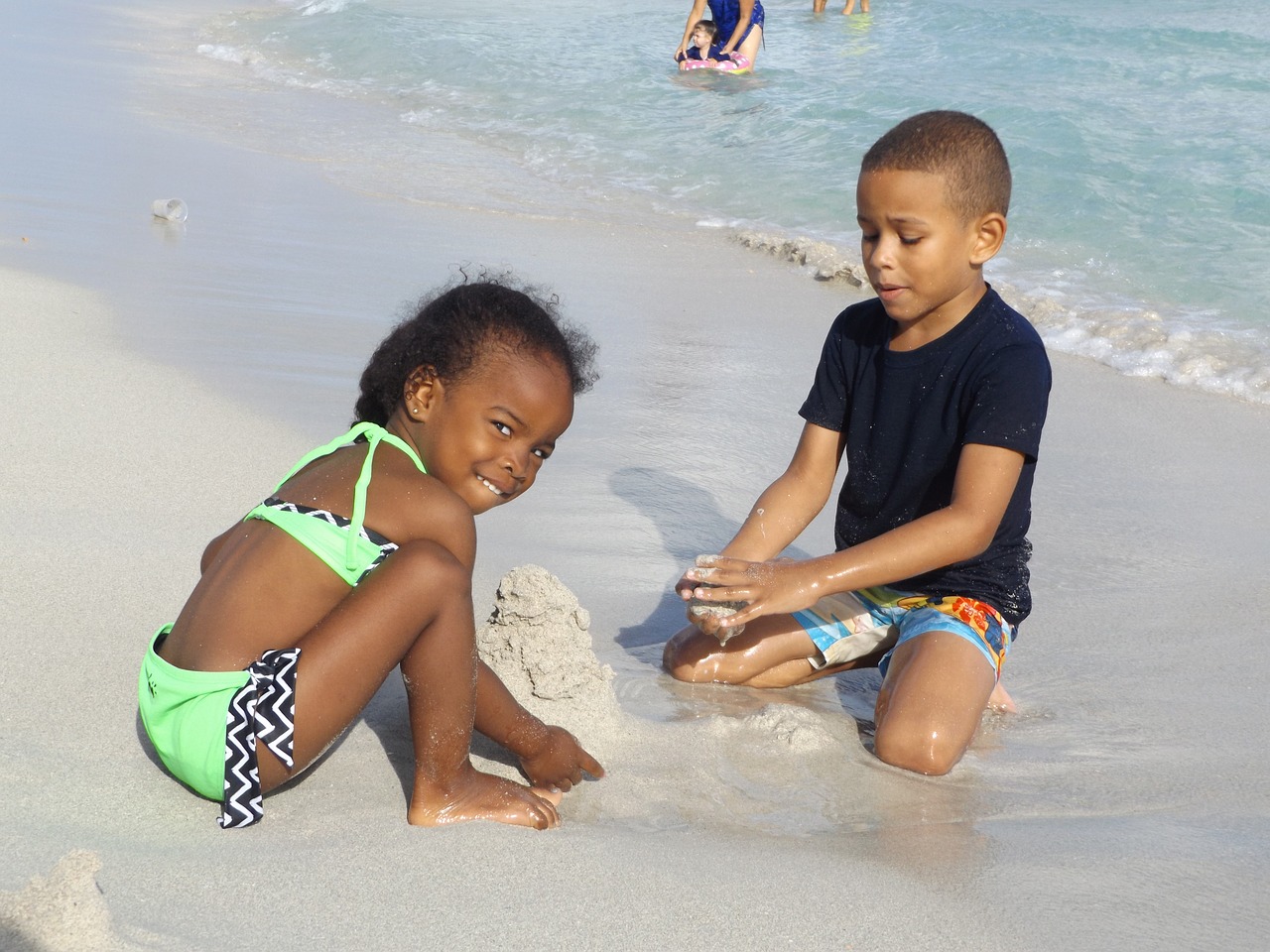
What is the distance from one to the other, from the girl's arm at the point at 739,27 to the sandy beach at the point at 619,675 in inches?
290

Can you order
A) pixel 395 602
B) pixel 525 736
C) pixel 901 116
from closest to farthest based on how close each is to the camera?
1. pixel 395 602
2. pixel 525 736
3. pixel 901 116

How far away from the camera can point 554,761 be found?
2.25 meters

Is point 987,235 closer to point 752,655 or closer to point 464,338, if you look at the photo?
point 752,655

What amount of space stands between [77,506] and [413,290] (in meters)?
2.47

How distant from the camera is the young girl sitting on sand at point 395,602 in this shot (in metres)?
2.00

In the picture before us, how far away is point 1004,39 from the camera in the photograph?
13.8m

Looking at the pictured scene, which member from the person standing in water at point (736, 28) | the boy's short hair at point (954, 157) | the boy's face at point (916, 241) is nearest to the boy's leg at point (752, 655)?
the boy's face at point (916, 241)

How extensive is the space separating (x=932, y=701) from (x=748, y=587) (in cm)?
44

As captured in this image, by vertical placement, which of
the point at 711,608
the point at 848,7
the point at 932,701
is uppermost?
the point at 848,7

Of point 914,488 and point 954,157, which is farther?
point 914,488

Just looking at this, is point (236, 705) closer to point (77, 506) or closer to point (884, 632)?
point (77, 506)

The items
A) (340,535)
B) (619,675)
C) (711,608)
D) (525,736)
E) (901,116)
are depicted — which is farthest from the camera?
(901,116)

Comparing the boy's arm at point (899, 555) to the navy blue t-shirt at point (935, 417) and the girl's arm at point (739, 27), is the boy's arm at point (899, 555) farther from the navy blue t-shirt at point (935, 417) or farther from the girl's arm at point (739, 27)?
the girl's arm at point (739, 27)

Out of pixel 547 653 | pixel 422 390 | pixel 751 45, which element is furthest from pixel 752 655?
pixel 751 45
